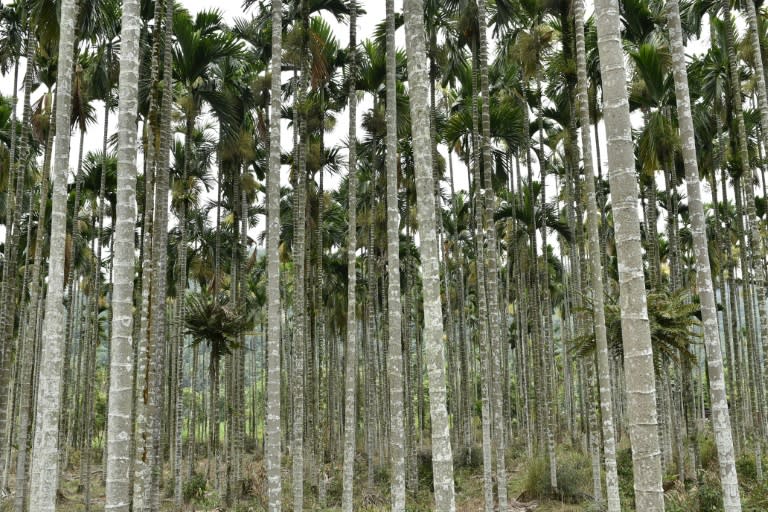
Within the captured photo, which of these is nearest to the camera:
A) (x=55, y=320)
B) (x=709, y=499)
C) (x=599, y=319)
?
(x=55, y=320)

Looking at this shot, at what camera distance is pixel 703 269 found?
8.02 metres

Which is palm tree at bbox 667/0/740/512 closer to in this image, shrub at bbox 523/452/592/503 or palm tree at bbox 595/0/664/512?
palm tree at bbox 595/0/664/512

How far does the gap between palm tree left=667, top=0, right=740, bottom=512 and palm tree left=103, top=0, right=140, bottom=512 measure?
646 centimetres

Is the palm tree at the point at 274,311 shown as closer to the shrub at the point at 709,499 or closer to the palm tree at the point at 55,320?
the palm tree at the point at 55,320

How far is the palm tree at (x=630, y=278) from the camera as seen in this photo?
4.38m

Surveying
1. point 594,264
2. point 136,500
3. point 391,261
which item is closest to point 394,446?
point 391,261

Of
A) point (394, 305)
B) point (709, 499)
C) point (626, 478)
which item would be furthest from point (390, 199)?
point (626, 478)

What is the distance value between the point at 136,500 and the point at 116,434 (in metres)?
3.64

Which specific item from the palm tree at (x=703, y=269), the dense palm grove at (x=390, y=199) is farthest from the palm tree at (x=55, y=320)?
the palm tree at (x=703, y=269)

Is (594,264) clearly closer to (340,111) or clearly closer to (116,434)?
(116,434)

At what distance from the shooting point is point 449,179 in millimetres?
22812

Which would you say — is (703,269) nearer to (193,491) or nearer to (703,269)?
(703,269)

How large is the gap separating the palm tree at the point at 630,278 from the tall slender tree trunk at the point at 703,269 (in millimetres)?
3656

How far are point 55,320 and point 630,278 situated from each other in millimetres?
6304
